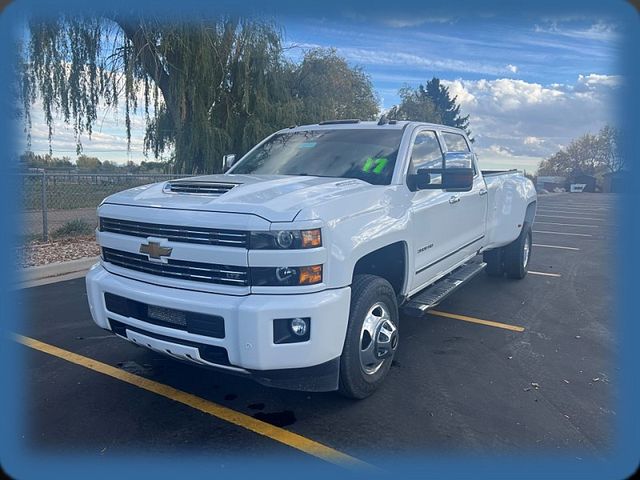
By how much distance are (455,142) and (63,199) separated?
865 cm

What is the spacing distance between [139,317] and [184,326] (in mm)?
451

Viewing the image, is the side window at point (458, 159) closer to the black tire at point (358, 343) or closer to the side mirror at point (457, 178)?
the side mirror at point (457, 178)

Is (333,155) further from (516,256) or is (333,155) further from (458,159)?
(516,256)

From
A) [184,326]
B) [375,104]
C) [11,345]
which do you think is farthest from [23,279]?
[375,104]

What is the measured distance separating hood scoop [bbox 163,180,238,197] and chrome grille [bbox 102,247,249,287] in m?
0.56

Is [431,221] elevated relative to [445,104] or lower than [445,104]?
lower

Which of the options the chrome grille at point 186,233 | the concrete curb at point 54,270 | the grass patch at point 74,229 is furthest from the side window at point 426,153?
the grass patch at point 74,229

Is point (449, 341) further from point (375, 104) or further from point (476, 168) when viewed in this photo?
point (375, 104)

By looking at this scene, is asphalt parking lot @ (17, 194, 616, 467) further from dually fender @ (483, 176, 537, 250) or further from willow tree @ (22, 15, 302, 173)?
willow tree @ (22, 15, 302, 173)

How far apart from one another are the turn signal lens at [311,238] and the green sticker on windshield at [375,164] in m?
1.44

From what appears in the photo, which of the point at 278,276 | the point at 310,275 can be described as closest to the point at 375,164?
the point at 310,275

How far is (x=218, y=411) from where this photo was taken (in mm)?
3398

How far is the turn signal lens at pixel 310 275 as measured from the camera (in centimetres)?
298

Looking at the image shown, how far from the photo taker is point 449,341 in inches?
192
